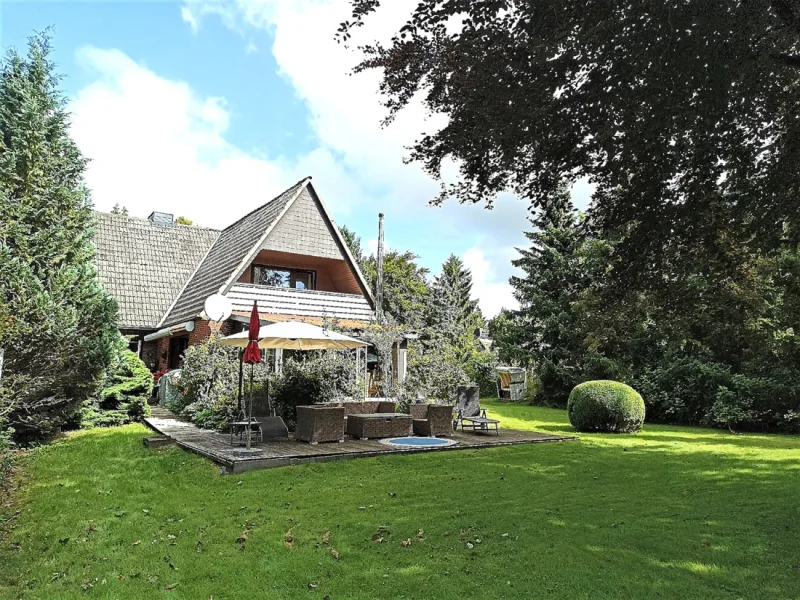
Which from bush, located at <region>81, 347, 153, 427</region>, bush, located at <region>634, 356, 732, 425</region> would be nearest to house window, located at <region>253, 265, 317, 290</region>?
bush, located at <region>81, 347, 153, 427</region>

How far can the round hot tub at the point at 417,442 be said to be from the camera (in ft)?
41.5

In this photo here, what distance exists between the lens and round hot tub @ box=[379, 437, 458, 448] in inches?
498

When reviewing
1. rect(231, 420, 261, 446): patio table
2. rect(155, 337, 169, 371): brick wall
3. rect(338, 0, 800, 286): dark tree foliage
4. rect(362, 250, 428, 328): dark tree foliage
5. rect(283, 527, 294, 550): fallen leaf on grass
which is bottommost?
rect(283, 527, 294, 550): fallen leaf on grass

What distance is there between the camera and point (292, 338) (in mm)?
13141

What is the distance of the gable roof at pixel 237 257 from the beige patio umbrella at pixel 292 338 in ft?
19.4

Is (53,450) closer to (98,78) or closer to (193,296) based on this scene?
(98,78)

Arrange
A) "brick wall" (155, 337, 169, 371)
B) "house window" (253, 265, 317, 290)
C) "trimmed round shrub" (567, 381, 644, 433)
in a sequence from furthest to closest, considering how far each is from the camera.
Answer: "brick wall" (155, 337, 169, 371)
"house window" (253, 265, 317, 290)
"trimmed round shrub" (567, 381, 644, 433)

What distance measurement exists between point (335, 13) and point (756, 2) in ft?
18.1

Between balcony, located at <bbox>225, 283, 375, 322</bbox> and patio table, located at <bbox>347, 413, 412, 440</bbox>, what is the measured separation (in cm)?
604

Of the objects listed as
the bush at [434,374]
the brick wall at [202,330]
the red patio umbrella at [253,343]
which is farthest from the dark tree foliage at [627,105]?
the brick wall at [202,330]

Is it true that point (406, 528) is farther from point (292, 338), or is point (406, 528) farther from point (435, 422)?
point (435, 422)

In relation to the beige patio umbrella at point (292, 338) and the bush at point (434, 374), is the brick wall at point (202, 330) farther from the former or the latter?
the bush at point (434, 374)

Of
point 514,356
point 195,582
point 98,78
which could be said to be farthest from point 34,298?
point 514,356

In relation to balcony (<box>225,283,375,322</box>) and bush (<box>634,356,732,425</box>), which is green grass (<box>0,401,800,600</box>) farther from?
bush (<box>634,356,732,425</box>)
